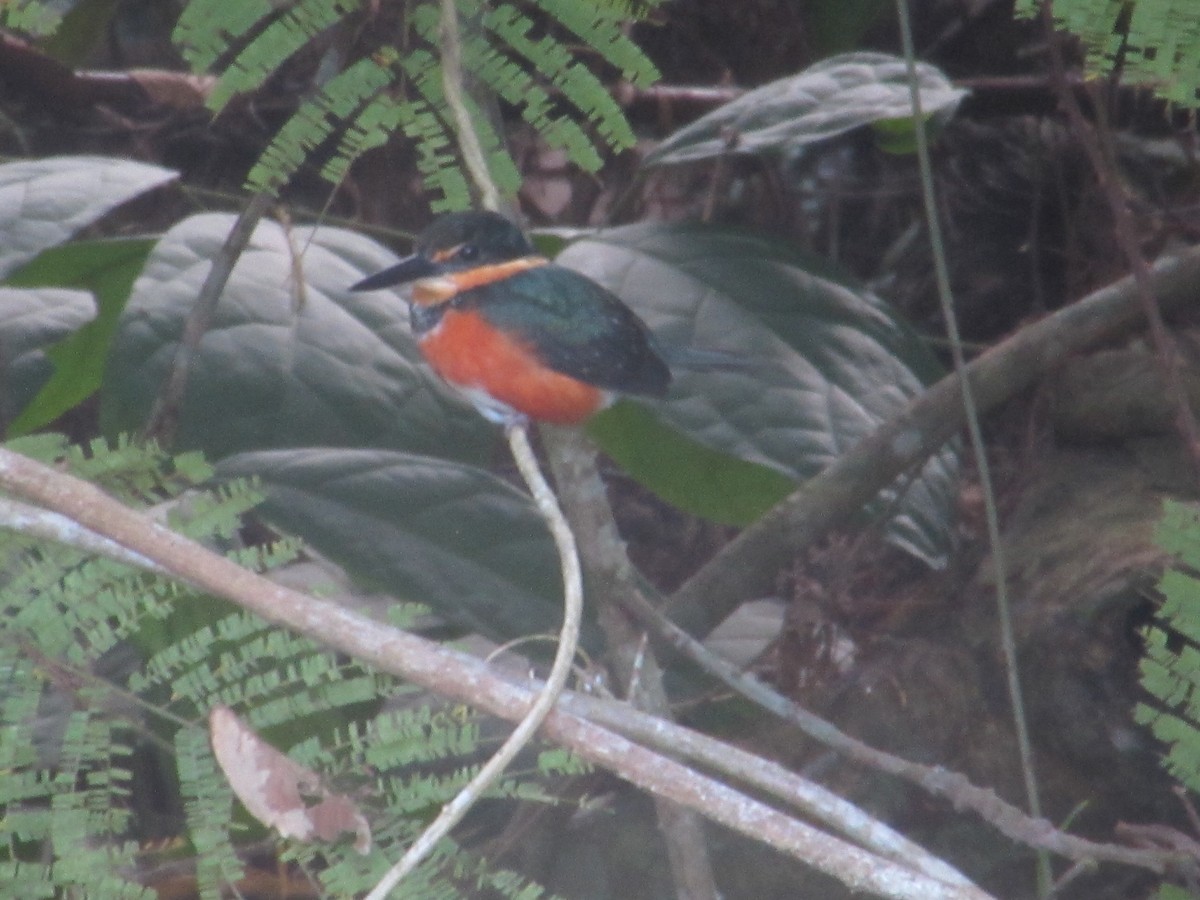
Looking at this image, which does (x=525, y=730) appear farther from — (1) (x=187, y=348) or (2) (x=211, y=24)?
(1) (x=187, y=348)

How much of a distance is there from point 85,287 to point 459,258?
67 centimetres

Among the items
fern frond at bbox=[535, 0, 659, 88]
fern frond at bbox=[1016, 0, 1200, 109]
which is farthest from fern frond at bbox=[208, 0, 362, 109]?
fern frond at bbox=[1016, 0, 1200, 109]

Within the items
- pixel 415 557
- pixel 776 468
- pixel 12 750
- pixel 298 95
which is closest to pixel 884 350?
pixel 776 468

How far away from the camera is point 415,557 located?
2.05 m

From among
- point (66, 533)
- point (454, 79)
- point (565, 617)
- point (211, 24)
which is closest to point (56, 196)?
point (211, 24)

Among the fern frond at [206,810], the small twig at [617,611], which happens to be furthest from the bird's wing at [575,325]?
the fern frond at [206,810]

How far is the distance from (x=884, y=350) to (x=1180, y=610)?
1.00 m

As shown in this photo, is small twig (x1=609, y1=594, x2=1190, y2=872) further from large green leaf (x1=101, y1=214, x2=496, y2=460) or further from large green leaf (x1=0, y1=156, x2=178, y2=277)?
large green leaf (x1=0, y1=156, x2=178, y2=277)

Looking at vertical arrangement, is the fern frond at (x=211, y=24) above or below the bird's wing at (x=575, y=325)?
above

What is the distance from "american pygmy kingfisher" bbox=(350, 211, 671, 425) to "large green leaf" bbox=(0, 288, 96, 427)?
46 centimetres

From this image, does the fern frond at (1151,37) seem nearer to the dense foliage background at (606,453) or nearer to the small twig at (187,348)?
the dense foliage background at (606,453)

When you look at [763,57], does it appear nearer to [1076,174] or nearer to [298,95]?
[1076,174]

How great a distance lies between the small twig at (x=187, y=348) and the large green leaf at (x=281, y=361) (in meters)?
0.02

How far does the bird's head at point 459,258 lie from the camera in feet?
7.35
